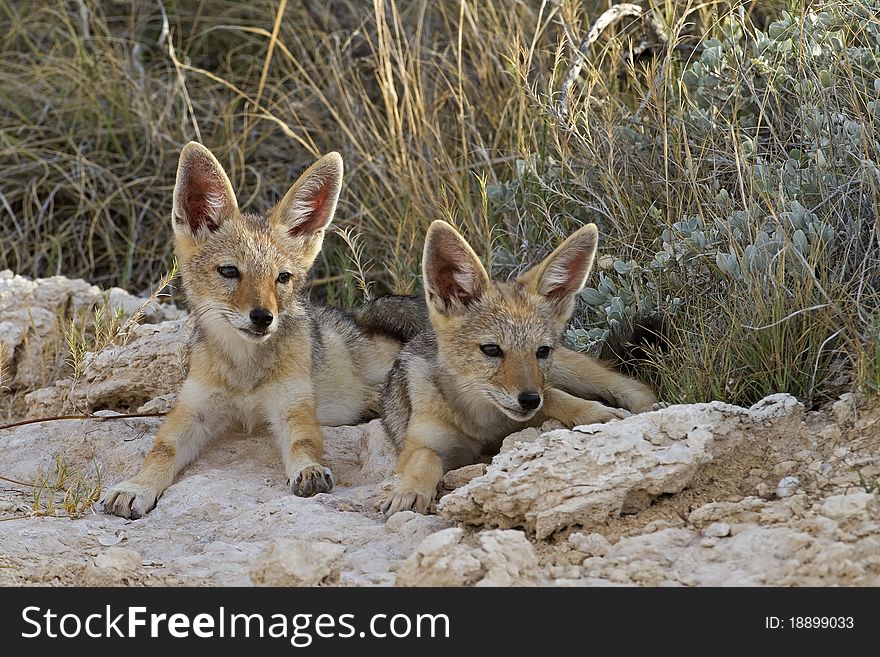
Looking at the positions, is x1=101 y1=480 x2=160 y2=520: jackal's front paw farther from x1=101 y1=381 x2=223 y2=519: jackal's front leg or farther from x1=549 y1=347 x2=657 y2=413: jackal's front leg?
x1=549 y1=347 x2=657 y2=413: jackal's front leg

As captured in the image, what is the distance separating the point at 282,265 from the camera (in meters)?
4.88

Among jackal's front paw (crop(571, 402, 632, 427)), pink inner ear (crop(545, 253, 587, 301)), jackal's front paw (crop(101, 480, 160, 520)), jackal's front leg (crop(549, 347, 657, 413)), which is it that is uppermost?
pink inner ear (crop(545, 253, 587, 301))

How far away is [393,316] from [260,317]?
1.24m

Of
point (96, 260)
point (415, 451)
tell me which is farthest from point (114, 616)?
point (96, 260)

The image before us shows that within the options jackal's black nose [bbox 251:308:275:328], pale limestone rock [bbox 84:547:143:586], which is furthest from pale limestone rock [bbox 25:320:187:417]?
pale limestone rock [bbox 84:547:143:586]

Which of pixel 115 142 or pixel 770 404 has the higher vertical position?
pixel 770 404

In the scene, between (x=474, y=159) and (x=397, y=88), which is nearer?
(x=474, y=159)

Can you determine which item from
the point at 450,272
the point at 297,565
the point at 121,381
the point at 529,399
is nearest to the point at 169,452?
the point at 121,381

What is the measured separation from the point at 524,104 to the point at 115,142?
9.89 ft

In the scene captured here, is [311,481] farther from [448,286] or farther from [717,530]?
[717,530]

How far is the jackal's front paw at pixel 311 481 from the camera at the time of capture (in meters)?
4.38

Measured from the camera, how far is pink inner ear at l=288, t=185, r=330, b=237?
5105 mm

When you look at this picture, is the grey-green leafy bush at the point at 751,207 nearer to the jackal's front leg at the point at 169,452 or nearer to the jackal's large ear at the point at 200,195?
the jackal's large ear at the point at 200,195

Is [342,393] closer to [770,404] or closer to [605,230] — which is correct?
[605,230]
